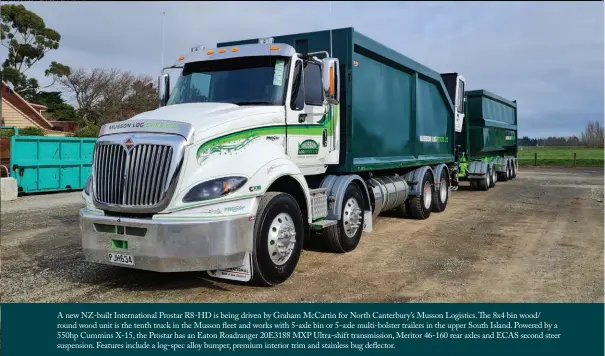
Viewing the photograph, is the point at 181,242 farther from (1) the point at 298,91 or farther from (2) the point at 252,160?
(1) the point at 298,91

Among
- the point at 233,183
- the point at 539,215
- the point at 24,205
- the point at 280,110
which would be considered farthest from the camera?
the point at 24,205

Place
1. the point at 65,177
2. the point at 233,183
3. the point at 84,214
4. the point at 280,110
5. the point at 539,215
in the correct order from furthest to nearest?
the point at 65,177 → the point at 539,215 → the point at 280,110 → the point at 84,214 → the point at 233,183

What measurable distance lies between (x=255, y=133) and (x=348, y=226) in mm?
2489

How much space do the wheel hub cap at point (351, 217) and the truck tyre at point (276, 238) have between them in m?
1.47

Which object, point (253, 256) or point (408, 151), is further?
point (408, 151)

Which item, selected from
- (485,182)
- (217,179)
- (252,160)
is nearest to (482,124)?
(485,182)

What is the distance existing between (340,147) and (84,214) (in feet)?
12.2

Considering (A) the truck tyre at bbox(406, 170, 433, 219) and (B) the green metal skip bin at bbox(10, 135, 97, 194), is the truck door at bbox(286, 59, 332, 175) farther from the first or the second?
(B) the green metal skip bin at bbox(10, 135, 97, 194)

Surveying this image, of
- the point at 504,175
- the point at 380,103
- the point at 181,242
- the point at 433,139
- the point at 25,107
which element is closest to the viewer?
the point at 181,242

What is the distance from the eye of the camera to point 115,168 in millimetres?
4723

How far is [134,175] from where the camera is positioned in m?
4.60

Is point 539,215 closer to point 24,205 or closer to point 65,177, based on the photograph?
point 24,205

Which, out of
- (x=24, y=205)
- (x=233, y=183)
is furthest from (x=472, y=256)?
(x=24, y=205)

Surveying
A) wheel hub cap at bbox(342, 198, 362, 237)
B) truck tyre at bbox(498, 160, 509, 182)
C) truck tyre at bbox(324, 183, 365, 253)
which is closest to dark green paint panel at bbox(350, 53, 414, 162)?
truck tyre at bbox(324, 183, 365, 253)
